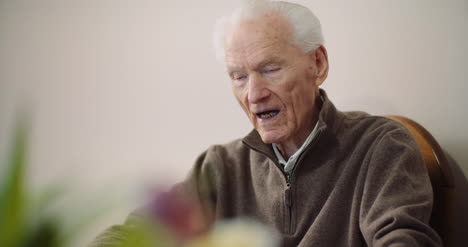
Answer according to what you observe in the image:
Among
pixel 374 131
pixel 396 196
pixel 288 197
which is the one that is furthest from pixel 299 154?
pixel 396 196

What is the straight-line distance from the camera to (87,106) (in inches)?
97.8

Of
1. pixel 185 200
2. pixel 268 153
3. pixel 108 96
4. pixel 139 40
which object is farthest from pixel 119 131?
pixel 185 200

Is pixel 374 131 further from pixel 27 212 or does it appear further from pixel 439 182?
pixel 27 212

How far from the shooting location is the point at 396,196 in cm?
124

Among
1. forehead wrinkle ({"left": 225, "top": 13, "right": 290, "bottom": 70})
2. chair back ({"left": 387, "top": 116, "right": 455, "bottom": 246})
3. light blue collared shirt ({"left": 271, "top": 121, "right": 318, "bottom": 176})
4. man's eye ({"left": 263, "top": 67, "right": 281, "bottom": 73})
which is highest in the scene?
forehead wrinkle ({"left": 225, "top": 13, "right": 290, "bottom": 70})

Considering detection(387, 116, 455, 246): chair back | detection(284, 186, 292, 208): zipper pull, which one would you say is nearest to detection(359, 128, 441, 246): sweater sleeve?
detection(387, 116, 455, 246): chair back

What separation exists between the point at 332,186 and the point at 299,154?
0.14 metres

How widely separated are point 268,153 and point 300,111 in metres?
0.16

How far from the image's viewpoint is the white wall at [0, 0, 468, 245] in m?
1.56

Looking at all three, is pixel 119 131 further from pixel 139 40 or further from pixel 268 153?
pixel 268 153

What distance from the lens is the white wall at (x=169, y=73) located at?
5.11 feet

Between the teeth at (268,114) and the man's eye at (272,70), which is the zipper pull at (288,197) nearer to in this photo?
the teeth at (268,114)

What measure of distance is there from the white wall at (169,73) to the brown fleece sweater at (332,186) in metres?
0.24

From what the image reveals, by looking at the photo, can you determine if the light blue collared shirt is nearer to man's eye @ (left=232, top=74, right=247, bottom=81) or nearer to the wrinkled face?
the wrinkled face
